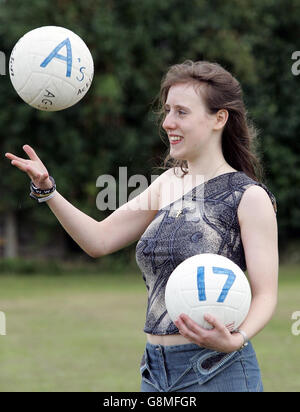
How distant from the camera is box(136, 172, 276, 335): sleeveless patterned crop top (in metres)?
3.57

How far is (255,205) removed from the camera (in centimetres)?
354

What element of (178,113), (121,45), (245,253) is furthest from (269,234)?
(121,45)

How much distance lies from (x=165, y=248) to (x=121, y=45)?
22.9m

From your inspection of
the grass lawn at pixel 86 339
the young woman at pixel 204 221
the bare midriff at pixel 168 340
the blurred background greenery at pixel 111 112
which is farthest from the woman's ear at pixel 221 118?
the blurred background greenery at pixel 111 112

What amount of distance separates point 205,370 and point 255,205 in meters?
0.78

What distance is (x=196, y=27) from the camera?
27.1 m

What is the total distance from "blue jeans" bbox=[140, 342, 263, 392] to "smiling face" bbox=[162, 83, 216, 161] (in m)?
0.92

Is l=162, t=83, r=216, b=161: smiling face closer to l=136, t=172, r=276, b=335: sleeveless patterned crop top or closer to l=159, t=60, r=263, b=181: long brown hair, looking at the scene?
l=159, t=60, r=263, b=181: long brown hair

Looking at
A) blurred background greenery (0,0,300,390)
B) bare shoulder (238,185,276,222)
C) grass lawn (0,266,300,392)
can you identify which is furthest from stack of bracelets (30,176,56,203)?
blurred background greenery (0,0,300,390)

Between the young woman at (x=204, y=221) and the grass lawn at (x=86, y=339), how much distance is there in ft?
18.4

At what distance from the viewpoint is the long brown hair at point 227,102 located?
3.74 metres

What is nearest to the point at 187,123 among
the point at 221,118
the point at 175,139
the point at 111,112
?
the point at 175,139

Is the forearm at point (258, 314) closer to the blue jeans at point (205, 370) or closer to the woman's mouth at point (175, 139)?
the blue jeans at point (205, 370)
